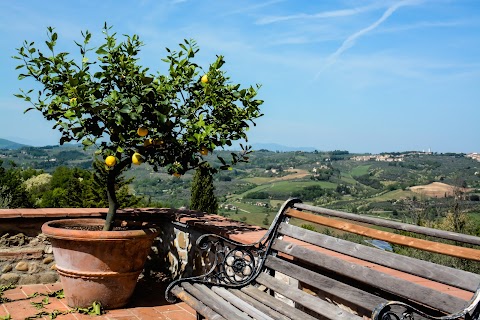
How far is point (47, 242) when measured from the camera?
4355mm

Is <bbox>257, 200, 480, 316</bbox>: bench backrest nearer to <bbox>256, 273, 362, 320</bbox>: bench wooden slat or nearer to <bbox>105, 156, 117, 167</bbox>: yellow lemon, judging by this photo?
<bbox>256, 273, 362, 320</bbox>: bench wooden slat

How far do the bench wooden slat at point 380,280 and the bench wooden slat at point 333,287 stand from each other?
0.18 feet

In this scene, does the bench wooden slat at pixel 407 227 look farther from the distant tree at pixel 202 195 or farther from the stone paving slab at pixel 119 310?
the distant tree at pixel 202 195

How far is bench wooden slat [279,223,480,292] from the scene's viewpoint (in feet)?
6.04

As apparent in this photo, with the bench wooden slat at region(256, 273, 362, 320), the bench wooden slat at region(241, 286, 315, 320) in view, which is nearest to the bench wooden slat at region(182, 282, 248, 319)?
the bench wooden slat at region(241, 286, 315, 320)

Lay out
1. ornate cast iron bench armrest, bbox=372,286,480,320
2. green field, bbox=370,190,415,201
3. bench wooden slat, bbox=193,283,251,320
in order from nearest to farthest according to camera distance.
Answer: ornate cast iron bench armrest, bbox=372,286,480,320 → bench wooden slat, bbox=193,283,251,320 → green field, bbox=370,190,415,201

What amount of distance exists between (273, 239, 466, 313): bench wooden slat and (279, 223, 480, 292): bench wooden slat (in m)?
0.05

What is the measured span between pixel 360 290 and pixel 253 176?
56945mm

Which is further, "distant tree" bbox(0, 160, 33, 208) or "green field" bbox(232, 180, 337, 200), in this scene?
"green field" bbox(232, 180, 337, 200)

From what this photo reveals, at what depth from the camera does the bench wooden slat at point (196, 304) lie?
2.46 m

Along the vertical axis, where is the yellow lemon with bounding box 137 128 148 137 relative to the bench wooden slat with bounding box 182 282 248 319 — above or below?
above

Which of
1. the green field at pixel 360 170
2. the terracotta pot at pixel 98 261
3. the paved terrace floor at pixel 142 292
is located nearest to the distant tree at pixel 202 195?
the paved terrace floor at pixel 142 292

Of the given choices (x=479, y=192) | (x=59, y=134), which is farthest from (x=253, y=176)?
(x=59, y=134)

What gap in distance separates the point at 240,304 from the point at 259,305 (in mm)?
108
